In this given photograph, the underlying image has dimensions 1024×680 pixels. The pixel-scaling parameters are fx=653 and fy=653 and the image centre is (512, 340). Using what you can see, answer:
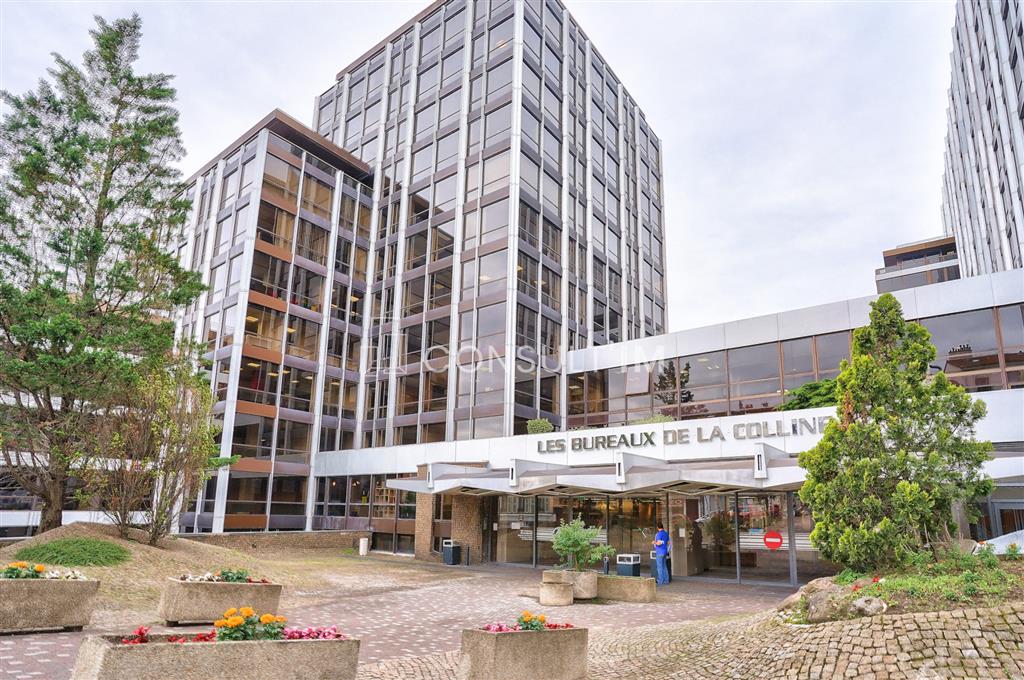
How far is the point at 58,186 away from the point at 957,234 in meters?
68.6

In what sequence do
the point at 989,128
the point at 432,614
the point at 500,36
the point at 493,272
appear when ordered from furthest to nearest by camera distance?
the point at 500,36, the point at 989,128, the point at 493,272, the point at 432,614

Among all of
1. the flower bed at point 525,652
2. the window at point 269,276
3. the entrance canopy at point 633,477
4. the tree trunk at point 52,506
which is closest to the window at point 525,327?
the entrance canopy at point 633,477

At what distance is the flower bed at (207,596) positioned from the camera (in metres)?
11.2

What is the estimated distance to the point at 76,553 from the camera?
1441 centimetres

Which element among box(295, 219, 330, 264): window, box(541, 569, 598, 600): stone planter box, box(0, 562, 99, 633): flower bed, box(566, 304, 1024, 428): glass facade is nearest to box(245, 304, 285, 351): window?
box(295, 219, 330, 264): window

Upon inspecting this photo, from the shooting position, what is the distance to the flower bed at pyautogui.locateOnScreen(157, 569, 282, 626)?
36.7 feet

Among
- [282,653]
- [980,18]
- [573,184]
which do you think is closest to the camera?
[282,653]

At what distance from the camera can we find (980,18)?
119 ft

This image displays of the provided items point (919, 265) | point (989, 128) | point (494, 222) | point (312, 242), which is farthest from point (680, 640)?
point (919, 265)

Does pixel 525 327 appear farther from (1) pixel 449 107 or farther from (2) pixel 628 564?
(2) pixel 628 564

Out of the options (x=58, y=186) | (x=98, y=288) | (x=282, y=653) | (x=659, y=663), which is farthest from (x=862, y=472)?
(x=58, y=186)

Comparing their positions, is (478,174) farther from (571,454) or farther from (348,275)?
(571,454)

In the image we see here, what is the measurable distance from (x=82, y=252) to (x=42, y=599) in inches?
471

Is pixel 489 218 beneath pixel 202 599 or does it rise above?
above
